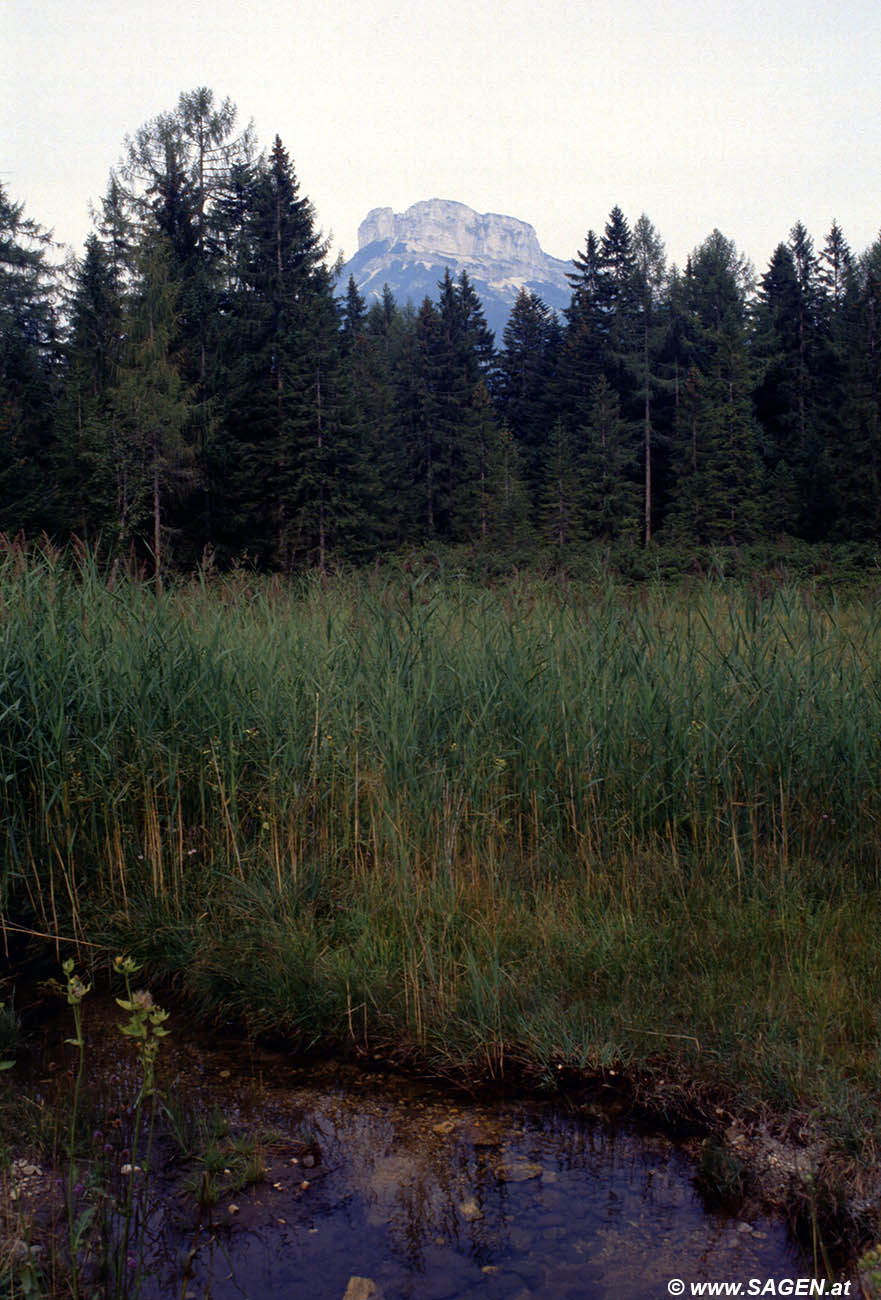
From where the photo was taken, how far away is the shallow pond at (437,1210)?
97.7 inches

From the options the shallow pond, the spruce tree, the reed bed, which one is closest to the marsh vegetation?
the reed bed

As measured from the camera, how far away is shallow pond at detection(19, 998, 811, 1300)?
2.48 m

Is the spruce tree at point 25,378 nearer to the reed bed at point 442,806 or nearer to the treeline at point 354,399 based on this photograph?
the treeline at point 354,399

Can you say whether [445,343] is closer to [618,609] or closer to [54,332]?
[54,332]

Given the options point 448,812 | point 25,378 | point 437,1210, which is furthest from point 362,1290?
point 25,378

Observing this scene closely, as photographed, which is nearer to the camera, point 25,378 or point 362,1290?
point 362,1290

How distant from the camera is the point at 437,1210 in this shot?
2742mm

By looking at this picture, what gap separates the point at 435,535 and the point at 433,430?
593cm

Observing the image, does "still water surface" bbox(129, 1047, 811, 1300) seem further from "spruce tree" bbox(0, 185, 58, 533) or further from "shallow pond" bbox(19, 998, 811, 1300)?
"spruce tree" bbox(0, 185, 58, 533)

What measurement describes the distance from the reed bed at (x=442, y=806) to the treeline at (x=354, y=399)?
65.9 ft

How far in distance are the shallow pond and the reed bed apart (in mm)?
313

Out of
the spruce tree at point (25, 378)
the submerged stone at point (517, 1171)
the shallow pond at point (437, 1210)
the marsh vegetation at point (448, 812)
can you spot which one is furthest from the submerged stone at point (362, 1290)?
the spruce tree at point (25, 378)

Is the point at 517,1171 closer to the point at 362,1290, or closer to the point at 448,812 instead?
the point at 362,1290

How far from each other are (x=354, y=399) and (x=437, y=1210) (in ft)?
116
